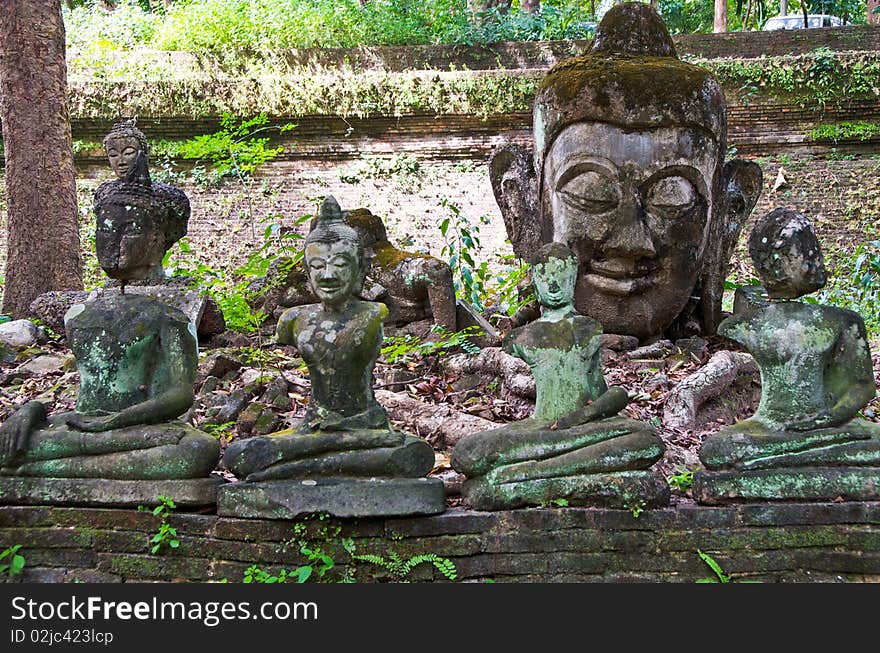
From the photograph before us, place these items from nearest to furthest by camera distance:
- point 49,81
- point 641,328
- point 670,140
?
point 670,140
point 641,328
point 49,81

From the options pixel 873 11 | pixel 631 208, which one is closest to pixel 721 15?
pixel 873 11

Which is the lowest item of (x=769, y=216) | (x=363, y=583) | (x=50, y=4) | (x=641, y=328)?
(x=363, y=583)

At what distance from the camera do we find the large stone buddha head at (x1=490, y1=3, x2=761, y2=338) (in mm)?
5727

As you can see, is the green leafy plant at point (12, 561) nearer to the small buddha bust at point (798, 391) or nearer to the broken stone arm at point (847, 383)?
the small buddha bust at point (798, 391)

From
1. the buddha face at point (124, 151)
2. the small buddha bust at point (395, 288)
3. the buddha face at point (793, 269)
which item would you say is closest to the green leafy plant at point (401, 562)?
the buddha face at point (793, 269)

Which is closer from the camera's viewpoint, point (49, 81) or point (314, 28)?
point (49, 81)

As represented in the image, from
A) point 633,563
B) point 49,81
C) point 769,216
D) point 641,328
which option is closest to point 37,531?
point 633,563

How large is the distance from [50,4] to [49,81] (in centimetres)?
70

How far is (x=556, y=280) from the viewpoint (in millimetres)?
4000

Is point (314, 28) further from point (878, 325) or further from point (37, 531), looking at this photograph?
point (37, 531)

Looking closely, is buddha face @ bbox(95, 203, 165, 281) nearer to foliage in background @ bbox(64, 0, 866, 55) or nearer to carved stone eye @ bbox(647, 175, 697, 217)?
carved stone eye @ bbox(647, 175, 697, 217)

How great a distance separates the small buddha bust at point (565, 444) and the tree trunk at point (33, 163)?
18.1 feet

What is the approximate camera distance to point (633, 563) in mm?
3594

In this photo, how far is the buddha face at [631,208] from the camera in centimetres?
570
